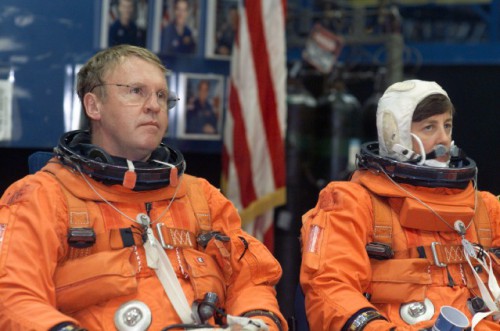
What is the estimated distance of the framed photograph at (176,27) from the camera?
4012 mm

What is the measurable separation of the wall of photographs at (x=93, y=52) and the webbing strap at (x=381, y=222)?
1.35 metres

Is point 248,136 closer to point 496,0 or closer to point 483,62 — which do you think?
point 483,62

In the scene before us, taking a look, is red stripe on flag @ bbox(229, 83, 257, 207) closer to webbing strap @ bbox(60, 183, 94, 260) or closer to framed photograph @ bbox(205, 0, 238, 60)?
framed photograph @ bbox(205, 0, 238, 60)

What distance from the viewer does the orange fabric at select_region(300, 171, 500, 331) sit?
8.62 feet

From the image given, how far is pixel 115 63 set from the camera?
8.78 ft

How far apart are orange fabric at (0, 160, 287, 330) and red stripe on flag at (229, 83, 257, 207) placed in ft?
4.57

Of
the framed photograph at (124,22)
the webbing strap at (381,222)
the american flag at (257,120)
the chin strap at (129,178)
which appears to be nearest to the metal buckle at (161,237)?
the chin strap at (129,178)

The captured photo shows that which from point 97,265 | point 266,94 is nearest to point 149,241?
point 97,265

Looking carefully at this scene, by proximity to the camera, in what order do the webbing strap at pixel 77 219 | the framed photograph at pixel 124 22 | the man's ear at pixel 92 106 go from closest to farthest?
the webbing strap at pixel 77 219, the man's ear at pixel 92 106, the framed photograph at pixel 124 22

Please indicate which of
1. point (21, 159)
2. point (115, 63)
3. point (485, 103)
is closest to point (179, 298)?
point (115, 63)

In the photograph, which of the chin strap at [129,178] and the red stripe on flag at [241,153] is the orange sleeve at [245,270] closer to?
the chin strap at [129,178]

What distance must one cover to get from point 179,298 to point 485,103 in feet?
8.49

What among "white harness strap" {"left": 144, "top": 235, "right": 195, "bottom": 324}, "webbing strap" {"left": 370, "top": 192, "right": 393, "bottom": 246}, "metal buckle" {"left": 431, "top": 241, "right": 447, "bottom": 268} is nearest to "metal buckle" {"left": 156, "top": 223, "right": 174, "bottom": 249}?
"white harness strap" {"left": 144, "top": 235, "right": 195, "bottom": 324}

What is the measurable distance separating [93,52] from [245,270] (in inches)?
60.3
